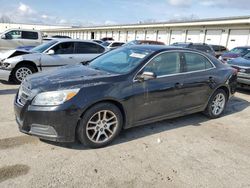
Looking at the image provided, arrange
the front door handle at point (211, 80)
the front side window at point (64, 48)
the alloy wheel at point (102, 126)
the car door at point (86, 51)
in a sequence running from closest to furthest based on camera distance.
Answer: the alloy wheel at point (102, 126) → the front door handle at point (211, 80) → the front side window at point (64, 48) → the car door at point (86, 51)

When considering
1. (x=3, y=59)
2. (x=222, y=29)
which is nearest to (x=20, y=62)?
(x=3, y=59)

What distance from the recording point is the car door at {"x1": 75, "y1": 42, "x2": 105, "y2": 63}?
28.1ft

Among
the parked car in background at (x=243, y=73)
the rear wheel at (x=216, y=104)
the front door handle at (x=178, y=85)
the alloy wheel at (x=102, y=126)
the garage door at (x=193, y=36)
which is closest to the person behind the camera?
the alloy wheel at (x=102, y=126)

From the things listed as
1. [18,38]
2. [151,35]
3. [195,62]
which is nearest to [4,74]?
[195,62]

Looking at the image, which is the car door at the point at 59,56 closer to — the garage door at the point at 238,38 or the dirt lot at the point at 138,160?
the dirt lot at the point at 138,160

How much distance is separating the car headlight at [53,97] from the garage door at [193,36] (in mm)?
26890

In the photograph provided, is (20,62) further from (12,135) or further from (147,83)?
(147,83)

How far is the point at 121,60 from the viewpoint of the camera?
4551mm

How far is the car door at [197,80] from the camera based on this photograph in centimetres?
476

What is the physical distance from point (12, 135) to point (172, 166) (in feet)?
8.81

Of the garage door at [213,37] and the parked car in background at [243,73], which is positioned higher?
the garage door at [213,37]

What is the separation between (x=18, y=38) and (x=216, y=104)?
12.1 m

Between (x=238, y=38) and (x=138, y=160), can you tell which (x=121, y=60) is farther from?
→ (x=238, y=38)

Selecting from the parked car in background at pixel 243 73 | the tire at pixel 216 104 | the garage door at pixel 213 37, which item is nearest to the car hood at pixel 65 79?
the tire at pixel 216 104
